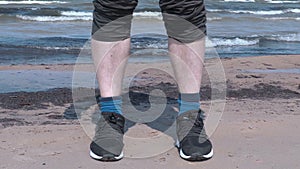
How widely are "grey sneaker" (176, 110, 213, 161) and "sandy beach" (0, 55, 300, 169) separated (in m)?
0.04

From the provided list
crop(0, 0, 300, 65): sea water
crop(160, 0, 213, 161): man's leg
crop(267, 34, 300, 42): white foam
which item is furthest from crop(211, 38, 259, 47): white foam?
crop(160, 0, 213, 161): man's leg

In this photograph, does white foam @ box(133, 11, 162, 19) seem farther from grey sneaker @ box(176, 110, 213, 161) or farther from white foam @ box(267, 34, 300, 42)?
grey sneaker @ box(176, 110, 213, 161)

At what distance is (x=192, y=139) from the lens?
9.12 feet

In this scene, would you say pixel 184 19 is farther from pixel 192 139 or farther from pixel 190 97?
pixel 192 139

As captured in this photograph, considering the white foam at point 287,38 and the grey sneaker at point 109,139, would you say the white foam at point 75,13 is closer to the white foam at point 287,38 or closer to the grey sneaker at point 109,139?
the white foam at point 287,38

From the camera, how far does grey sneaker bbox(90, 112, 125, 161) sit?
274cm

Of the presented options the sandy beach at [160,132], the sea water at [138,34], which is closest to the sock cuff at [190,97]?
the sandy beach at [160,132]

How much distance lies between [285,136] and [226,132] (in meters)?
0.34

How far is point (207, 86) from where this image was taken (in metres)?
5.31

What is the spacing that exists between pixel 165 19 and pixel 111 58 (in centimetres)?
34

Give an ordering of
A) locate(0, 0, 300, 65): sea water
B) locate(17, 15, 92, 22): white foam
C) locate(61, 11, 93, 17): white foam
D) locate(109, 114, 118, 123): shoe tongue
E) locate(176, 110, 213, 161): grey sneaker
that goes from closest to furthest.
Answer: locate(176, 110, 213, 161): grey sneaker, locate(109, 114, 118, 123): shoe tongue, locate(0, 0, 300, 65): sea water, locate(17, 15, 92, 22): white foam, locate(61, 11, 93, 17): white foam

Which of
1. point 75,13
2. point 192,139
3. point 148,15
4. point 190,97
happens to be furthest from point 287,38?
point 192,139

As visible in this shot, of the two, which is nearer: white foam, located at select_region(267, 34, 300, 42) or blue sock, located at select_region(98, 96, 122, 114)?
blue sock, located at select_region(98, 96, 122, 114)

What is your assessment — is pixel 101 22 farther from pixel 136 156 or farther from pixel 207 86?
pixel 207 86
